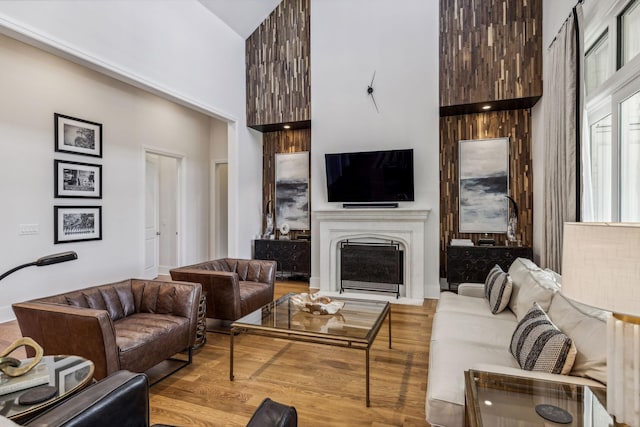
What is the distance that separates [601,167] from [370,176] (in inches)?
109

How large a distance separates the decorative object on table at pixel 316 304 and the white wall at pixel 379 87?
8.21 feet

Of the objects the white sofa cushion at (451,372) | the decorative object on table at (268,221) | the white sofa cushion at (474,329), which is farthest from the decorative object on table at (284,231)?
the white sofa cushion at (451,372)

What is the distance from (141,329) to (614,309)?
2.64 metres

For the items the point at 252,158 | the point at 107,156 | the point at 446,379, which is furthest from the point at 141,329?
the point at 252,158

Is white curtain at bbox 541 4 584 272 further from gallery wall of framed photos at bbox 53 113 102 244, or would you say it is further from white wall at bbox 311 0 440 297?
gallery wall of framed photos at bbox 53 113 102 244

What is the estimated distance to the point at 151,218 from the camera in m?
6.14

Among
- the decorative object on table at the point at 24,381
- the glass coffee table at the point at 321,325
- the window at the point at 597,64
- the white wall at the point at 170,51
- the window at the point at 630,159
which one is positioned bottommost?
the glass coffee table at the point at 321,325

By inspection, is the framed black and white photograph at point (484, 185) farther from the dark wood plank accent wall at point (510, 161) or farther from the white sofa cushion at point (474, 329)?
the white sofa cushion at point (474, 329)

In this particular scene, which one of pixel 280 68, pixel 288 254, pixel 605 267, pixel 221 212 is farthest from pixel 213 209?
pixel 605 267

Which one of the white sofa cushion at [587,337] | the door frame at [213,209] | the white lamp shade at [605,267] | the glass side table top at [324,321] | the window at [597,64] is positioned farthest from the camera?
the door frame at [213,209]

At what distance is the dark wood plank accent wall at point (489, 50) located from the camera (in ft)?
14.7

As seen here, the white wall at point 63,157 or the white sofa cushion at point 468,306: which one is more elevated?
the white wall at point 63,157

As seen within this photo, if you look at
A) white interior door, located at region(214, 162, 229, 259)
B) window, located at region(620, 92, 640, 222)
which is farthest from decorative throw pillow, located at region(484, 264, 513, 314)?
white interior door, located at region(214, 162, 229, 259)

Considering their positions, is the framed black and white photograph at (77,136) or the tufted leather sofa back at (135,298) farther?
the framed black and white photograph at (77,136)
